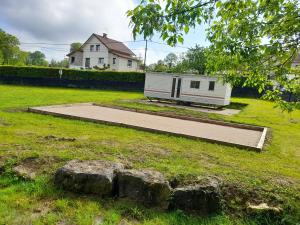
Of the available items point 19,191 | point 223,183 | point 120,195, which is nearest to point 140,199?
point 120,195

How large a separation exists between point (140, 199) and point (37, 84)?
30.4 metres

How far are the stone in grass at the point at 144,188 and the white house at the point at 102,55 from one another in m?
42.1

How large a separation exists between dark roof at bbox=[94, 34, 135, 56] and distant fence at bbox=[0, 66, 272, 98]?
15.6 metres

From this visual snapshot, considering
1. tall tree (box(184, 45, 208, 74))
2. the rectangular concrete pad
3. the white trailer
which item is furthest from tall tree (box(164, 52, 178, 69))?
the rectangular concrete pad

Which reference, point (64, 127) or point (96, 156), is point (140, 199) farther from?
point (64, 127)

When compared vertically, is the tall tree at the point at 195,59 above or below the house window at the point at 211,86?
above

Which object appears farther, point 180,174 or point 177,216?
point 180,174

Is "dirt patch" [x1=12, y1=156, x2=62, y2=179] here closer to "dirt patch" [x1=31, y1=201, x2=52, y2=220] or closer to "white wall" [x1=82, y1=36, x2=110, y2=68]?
"dirt patch" [x1=31, y1=201, x2=52, y2=220]

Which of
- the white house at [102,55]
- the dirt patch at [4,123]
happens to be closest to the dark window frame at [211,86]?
the dirt patch at [4,123]

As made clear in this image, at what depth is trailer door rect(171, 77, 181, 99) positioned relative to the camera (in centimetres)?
2065

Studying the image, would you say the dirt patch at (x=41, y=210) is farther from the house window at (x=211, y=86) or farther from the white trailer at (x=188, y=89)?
the house window at (x=211, y=86)

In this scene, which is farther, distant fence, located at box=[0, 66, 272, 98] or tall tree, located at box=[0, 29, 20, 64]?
tall tree, located at box=[0, 29, 20, 64]

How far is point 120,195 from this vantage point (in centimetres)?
410

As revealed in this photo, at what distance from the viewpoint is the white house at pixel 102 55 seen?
153 feet
